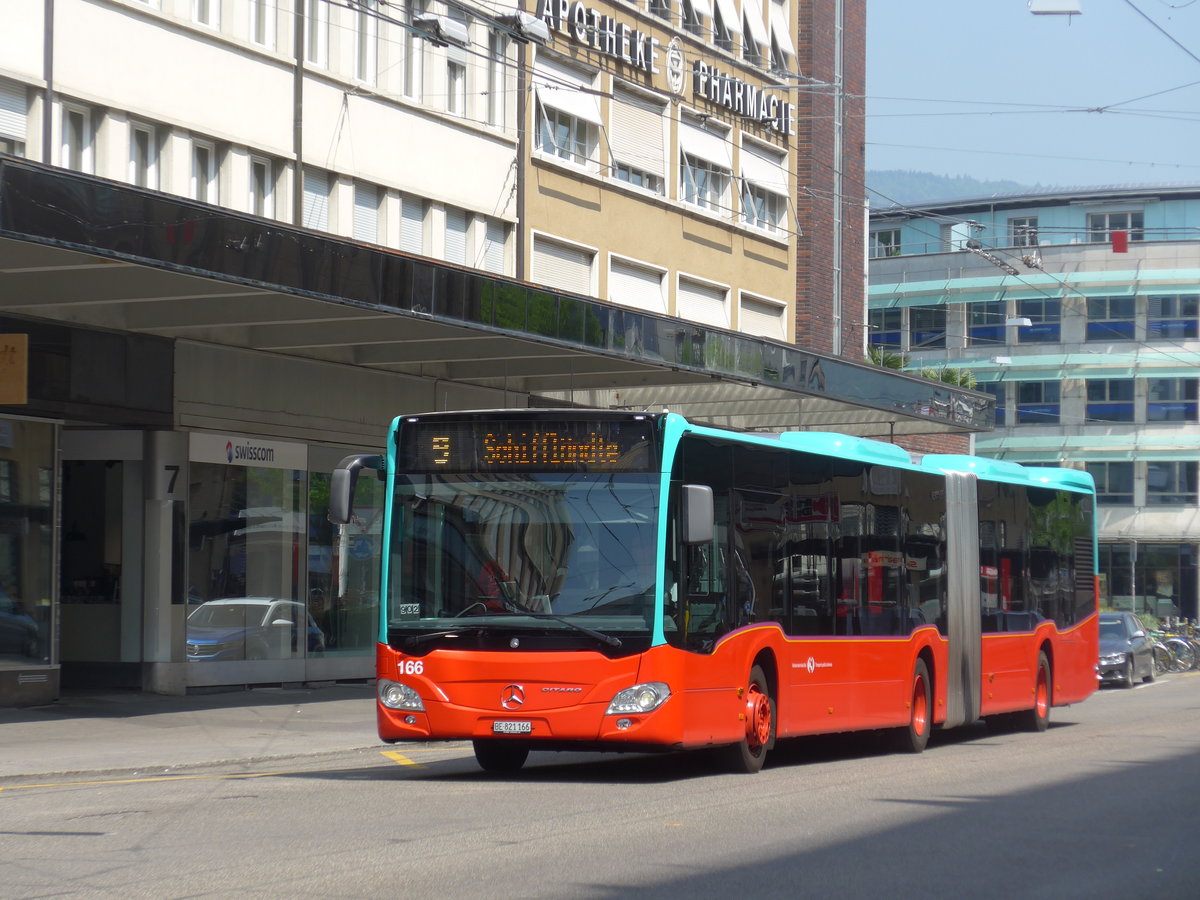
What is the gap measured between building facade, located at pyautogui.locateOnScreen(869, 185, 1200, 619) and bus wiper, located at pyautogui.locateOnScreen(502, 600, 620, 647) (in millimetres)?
54598

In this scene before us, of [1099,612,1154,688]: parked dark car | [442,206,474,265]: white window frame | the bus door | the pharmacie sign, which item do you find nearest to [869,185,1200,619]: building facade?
the pharmacie sign

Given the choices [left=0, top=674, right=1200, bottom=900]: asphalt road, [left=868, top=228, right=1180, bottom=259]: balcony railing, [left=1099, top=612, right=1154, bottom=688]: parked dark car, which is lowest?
[left=1099, top=612, right=1154, bottom=688]: parked dark car

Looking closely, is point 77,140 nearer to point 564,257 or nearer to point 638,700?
point 564,257

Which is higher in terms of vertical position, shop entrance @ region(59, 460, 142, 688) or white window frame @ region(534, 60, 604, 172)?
white window frame @ region(534, 60, 604, 172)

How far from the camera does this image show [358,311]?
19.0 m

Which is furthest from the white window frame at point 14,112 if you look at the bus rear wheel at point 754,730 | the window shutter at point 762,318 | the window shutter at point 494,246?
the window shutter at point 762,318

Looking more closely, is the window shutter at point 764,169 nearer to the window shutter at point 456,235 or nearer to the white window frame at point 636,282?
the white window frame at point 636,282

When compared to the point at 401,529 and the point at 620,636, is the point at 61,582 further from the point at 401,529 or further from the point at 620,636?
the point at 620,636

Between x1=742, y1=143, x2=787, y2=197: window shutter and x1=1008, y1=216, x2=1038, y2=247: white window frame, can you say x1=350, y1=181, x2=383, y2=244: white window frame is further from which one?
x1=1008, y1=216, x2=1038, y2=247: white window frame

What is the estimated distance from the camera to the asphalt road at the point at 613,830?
8.25 m

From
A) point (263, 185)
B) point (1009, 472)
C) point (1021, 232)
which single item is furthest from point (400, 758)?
point (1021, 232)

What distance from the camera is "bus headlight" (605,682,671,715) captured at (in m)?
12.4

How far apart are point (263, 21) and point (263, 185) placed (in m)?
2.09

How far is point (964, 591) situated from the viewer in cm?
1877
